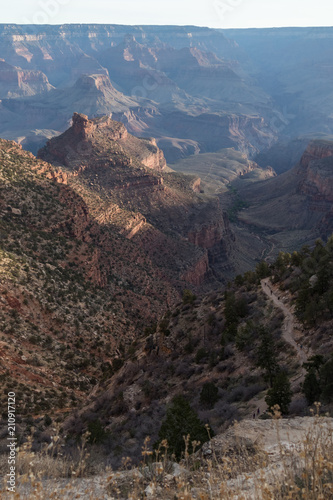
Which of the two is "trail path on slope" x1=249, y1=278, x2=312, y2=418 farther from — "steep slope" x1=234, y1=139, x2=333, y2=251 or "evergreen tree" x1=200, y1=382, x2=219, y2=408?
"steep slope" x1=234, y1=139, x2=333, y2=251

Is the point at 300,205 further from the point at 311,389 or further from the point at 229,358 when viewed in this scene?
the point at 311,389

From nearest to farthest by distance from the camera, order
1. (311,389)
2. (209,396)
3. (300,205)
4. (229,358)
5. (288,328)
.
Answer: (311,389) < (209,396) < (229,358) < (288,328) < (300,205)

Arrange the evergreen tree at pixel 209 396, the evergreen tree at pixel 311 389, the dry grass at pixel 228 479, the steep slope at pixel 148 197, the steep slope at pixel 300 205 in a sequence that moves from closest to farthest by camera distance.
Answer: the dry grass at pixel 228 479, the evergreen tree at pixel 311 389, the evergreen tree at pixel 209 396, the steep slope at pixel 148 197, the steep slope at pixel 300 205

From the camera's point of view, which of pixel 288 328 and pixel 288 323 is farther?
pixel 288 323

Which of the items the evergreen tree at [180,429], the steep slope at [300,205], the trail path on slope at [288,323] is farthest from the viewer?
the steep slope at [300,205]

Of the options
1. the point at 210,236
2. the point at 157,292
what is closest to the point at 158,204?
the point at 210,236

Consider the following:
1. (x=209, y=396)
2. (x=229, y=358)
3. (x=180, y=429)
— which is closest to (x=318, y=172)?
(x=229, y=358)

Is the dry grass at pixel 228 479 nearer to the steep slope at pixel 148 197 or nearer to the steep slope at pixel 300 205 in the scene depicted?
the steep slope at pixel 148 197

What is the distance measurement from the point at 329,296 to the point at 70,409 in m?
15.5

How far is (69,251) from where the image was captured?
128 ft

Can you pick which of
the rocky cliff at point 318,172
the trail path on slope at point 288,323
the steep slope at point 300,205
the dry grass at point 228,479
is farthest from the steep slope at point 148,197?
the dry grass at point 228,479

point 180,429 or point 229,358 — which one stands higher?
point 229,358

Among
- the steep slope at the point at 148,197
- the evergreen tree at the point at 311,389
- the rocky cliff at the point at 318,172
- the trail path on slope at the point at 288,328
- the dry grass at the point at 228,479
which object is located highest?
the rocky cliff at the point at 318,172

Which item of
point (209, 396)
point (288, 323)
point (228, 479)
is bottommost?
point (228, 479)
